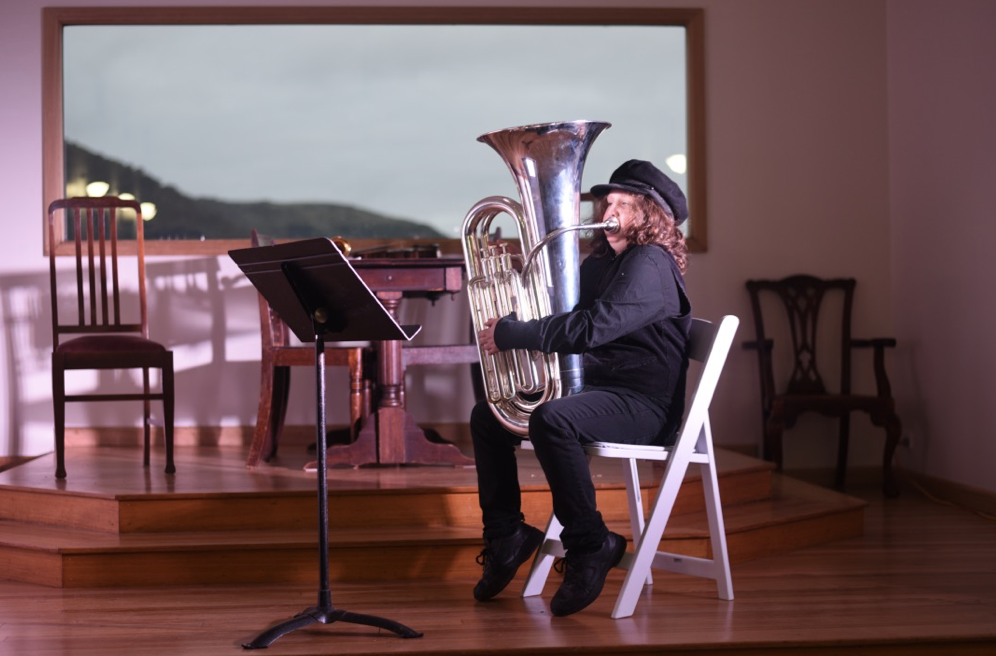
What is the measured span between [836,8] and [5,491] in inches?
167

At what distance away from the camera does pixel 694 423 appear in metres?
2.70

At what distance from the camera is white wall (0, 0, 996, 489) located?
4.86 metres

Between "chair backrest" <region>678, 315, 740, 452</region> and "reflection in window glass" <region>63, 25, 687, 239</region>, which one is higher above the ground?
"reflection in window glass" <region>63, 25, 687, 239</region>

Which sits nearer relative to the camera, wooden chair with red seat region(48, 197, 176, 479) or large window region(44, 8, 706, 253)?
wooden chair with red seat region(48, 197, 176, 479)

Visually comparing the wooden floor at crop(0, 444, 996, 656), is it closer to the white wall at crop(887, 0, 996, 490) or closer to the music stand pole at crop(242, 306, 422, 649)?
the music stand pole at crop(242, 306, 422, 649)

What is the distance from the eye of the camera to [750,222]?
16.6 feet

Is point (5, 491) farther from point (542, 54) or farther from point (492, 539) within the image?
point (542, 54)

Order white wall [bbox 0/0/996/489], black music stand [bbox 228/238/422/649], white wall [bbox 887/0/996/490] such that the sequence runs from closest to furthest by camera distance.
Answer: black music stand [bbox 228/238/422/649] < white wall [bbox 887/0/996/490] < white wall [bbox 0/0/996/489]

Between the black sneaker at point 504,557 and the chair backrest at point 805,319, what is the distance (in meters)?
2.31

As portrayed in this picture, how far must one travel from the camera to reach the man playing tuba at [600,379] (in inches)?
103

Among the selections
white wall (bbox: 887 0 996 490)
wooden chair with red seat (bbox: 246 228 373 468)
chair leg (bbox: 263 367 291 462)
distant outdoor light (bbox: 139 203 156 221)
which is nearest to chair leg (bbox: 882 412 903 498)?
white wall (bbox: 887 0 996 490)

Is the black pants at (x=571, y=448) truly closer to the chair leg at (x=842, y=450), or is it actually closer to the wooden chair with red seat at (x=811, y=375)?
the wooden chair with red seat at (x=811, y=375)

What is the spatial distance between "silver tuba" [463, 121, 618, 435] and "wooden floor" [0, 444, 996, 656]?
1.80 feet

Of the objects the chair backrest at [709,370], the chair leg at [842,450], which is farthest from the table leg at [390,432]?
the chair leg at [842,450]
